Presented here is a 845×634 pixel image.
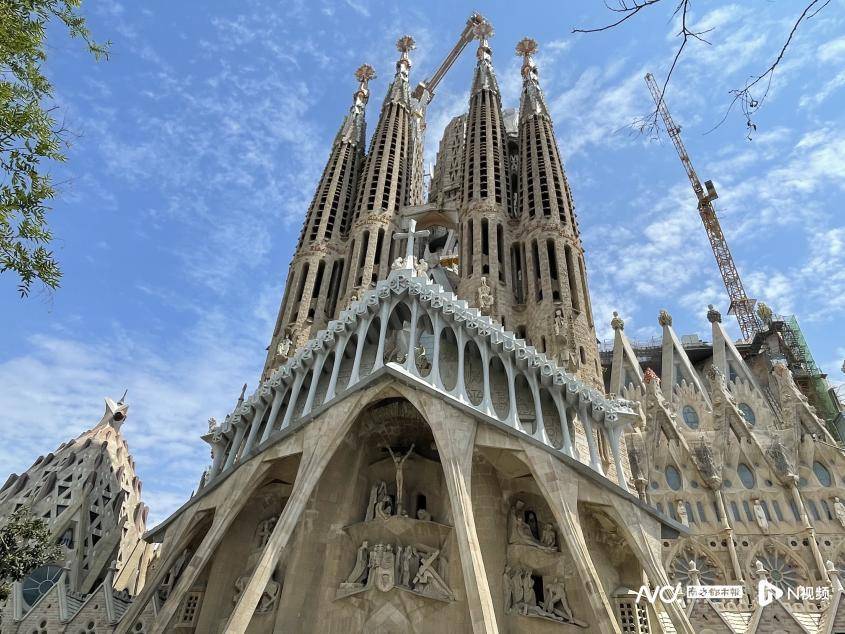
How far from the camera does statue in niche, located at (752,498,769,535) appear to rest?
60.6 feet

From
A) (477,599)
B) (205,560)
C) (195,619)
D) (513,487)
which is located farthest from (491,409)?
(195,619)

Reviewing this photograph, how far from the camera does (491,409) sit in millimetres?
13594

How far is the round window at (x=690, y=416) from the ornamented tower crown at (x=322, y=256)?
16.0m

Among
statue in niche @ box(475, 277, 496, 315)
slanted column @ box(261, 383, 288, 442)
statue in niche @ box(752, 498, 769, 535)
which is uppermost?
statue in niche @ box(475, 277, 496, 315)

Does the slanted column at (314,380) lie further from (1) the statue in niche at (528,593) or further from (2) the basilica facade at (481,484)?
(1) the statue in niche at (528,593)

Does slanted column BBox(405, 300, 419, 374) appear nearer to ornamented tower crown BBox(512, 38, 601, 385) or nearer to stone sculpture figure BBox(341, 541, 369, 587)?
stone sculpture figure BBox(341, 541, 369, 587)

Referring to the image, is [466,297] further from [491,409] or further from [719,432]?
[719,432]

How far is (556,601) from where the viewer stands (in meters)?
12.6

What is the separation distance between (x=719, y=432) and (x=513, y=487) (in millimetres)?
11649

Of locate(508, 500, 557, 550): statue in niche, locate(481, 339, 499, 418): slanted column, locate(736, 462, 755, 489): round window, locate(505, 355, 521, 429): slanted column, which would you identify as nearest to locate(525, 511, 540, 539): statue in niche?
locate(508, 500, 557, 550): statue in niche

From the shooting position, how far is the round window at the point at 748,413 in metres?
23.1

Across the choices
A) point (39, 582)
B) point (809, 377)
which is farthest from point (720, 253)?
point (39, 582)

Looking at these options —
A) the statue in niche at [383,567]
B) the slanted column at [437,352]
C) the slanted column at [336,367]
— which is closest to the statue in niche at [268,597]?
the statue in niche at [383,567]

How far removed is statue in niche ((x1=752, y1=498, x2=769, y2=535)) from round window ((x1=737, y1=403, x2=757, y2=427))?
4.51 metres
